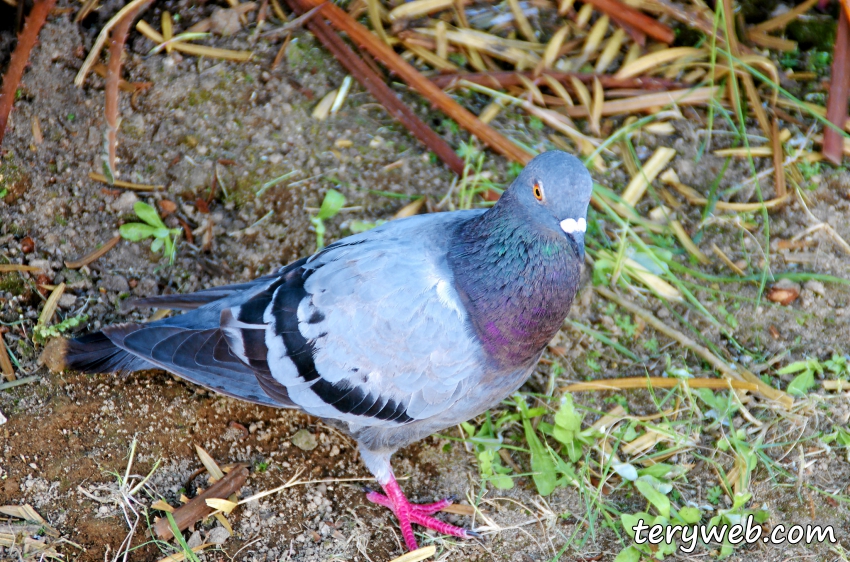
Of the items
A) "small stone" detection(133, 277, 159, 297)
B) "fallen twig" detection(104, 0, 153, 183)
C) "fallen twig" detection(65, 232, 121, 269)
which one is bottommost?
"small stone" detection(133, 277, 159, 297)

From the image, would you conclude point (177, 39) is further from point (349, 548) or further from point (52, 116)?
point (349, 548)

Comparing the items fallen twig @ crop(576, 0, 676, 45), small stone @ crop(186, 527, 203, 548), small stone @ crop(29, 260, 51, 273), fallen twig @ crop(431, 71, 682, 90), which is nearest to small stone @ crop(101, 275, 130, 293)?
small stone @ crop(29, 260, 51, 273)

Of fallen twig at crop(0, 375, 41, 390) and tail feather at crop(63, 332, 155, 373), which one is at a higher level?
tail feather at crop(63, 332, 155, 373)

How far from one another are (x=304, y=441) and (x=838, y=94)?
10.8 feet

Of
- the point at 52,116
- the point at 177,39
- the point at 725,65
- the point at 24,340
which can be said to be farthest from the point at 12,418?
the point at 725,65

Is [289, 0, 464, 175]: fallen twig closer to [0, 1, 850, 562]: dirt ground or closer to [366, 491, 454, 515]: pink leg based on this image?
[0, 1, 850, 562]: dirt ground

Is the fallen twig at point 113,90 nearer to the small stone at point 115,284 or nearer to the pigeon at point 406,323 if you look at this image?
the small stone at point 115,284

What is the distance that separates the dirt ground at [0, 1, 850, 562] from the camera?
317 centimetres

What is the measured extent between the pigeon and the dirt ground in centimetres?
39

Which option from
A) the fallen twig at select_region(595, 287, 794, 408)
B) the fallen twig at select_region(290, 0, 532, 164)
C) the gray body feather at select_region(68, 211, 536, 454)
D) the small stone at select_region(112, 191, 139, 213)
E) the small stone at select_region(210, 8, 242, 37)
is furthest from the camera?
the small stone at select_region(210, 8, 242, 37)

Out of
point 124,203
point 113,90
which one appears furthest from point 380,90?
point 124,203

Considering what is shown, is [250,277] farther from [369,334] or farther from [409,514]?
[409,514]

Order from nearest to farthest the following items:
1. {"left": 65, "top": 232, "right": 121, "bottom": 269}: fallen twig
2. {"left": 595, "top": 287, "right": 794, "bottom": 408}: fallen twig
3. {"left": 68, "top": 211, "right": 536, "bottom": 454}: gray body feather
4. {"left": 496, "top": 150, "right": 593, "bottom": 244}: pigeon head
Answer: {"left": 496, "top": 150, "right": 593, "bottom": 244}: pigeon head < {"left": 68, "top": 211, "right": 536, "bottom": 454}: gray body feather < {"left": 595, "top": 287, "right": 794, "bottom": 408}: fallen twig < {"left": 65, "top": 232, "right": 121, "bottom": 269}: fallen twig

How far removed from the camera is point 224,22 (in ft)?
13.6
